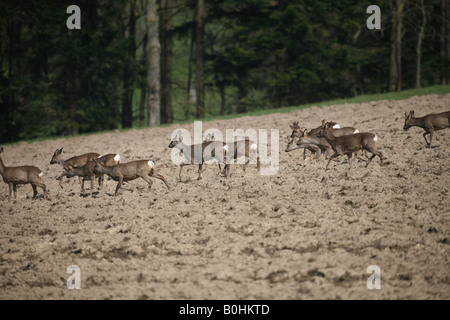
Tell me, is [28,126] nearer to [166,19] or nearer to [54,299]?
[166,19]

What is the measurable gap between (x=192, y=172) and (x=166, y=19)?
924 inches

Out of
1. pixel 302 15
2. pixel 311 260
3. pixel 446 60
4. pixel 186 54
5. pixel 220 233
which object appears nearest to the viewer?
pixel 311 260

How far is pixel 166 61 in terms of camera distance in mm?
36219

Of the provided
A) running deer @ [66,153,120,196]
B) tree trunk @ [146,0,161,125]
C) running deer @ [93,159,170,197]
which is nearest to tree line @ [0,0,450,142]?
tree trunk @ [146,0,161,125]

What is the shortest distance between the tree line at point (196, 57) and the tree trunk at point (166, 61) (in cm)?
8

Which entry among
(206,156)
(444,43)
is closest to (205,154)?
(206,156)

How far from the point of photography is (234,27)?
1458 inches

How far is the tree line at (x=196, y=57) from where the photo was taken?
30953 mm

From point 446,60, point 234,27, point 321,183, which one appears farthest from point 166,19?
point 321,183

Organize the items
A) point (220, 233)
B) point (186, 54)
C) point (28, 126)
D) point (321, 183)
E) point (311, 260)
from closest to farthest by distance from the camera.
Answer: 1. point (311, 260)
2. point (220, 233)
3. point (321, 183)
4. point (28, 126)
5. point (186, 54)

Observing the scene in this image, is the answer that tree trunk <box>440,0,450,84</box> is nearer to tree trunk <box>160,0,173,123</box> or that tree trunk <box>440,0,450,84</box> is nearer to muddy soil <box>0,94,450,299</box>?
tree trunk <box>160,0,173,123</box>

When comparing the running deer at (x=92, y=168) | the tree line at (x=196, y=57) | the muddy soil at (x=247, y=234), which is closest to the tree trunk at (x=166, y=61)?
the tree line at (x=196, y=57)

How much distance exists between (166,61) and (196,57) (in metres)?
2.13

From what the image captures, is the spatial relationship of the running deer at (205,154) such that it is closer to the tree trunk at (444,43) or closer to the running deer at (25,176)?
the running deer at (25,176)
